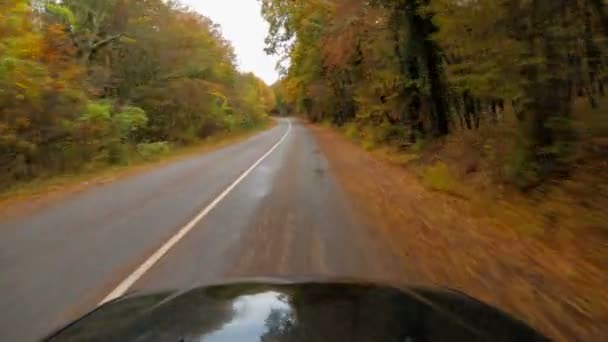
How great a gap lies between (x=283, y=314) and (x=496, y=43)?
8.65 m

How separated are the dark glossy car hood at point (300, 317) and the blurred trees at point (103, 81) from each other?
14.6m

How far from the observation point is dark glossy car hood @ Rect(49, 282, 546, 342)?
268 cm

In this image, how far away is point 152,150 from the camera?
28828 millimetres

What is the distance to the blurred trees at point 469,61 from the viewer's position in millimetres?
9398

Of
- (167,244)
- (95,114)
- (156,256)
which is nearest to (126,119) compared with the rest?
(95,114)

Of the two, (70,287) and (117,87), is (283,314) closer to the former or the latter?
(70,287)

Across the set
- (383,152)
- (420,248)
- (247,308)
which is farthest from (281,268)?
(383,152)

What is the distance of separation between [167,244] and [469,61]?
7.21 m

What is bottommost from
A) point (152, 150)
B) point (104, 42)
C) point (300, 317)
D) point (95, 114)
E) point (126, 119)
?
point (152, 150)

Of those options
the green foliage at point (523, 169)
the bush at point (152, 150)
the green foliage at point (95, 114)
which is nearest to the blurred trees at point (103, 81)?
the green foliage at point (95, 114)

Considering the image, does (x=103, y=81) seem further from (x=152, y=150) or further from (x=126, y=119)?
(x=152, y=150)

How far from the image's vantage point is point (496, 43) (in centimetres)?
A: 1025

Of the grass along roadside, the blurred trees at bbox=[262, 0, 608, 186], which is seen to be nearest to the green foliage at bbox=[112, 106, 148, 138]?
the grass along roadside

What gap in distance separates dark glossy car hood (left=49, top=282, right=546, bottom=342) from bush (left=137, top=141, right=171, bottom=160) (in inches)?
948
